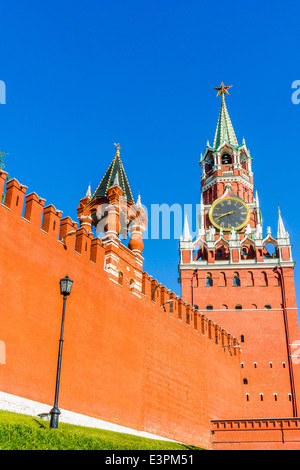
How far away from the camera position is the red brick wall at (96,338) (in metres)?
18.3

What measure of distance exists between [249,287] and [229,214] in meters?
8.87

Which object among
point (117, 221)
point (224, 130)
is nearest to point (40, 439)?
point (117, 221)

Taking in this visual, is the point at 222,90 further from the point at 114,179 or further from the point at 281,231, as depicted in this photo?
the point at 114,179

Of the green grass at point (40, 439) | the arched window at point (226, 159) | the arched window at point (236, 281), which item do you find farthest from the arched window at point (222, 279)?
the green grass at point (40, 439)

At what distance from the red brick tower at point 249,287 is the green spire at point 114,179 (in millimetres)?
17830

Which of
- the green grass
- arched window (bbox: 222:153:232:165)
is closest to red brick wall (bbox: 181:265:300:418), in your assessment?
arched window (bbox: 222:153:232:165)

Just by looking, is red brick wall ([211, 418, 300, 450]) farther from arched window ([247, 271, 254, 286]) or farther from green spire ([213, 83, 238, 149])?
green spire ([213, 83, 238, 149])

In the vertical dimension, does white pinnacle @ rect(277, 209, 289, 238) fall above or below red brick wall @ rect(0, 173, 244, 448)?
above

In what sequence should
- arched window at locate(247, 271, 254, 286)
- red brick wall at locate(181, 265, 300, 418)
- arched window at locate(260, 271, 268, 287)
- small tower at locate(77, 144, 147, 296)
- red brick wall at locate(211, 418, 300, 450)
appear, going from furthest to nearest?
arched window at locate(247, 271, 254, 286)
arched window at locate(260, 271, 268, 287)
red brick wall at locate(181, 265, 300, 418)
red brick wall at locate(211, 418, 300, 450)
small tower at locate(77, 144, 147, 296)

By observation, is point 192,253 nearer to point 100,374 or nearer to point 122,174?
point 122,174

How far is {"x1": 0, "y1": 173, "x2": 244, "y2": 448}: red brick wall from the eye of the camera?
60.0 ft

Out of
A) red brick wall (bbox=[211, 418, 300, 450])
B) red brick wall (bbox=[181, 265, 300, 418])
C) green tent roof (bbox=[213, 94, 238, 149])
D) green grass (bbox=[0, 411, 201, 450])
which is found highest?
green tent roof (bbox=[213, 94, 238, 149])
